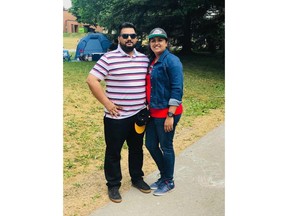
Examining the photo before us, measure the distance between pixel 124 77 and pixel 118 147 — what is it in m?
0.66

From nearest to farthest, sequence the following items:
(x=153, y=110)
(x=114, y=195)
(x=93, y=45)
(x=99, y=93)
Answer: (x=99, y=93) → (x=153, y=110) → (x=114, y=195) → (x=93, y=45)

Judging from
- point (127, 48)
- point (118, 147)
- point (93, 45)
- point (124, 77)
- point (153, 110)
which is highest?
point (93, 45)

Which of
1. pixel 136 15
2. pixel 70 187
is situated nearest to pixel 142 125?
pixel 70 187

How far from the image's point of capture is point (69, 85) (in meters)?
7.53

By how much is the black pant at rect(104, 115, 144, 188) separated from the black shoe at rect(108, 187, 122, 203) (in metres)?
0.04

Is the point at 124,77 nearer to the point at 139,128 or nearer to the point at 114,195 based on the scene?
the point at 139,128

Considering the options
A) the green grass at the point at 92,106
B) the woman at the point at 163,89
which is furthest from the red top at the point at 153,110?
the green grass at the point at 92,106

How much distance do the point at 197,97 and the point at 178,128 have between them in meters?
2.08

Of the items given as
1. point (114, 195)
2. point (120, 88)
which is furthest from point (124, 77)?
point (114, 195)

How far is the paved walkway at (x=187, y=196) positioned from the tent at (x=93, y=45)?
31.5ft

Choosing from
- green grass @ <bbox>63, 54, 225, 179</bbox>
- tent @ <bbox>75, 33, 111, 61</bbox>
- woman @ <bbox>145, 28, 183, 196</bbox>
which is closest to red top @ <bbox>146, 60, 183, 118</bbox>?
woman @ <bbox>145, 28, 183, 196</bbox>

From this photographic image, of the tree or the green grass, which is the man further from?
the tree

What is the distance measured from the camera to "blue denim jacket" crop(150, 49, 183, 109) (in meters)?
3.06

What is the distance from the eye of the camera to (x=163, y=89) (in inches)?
122
